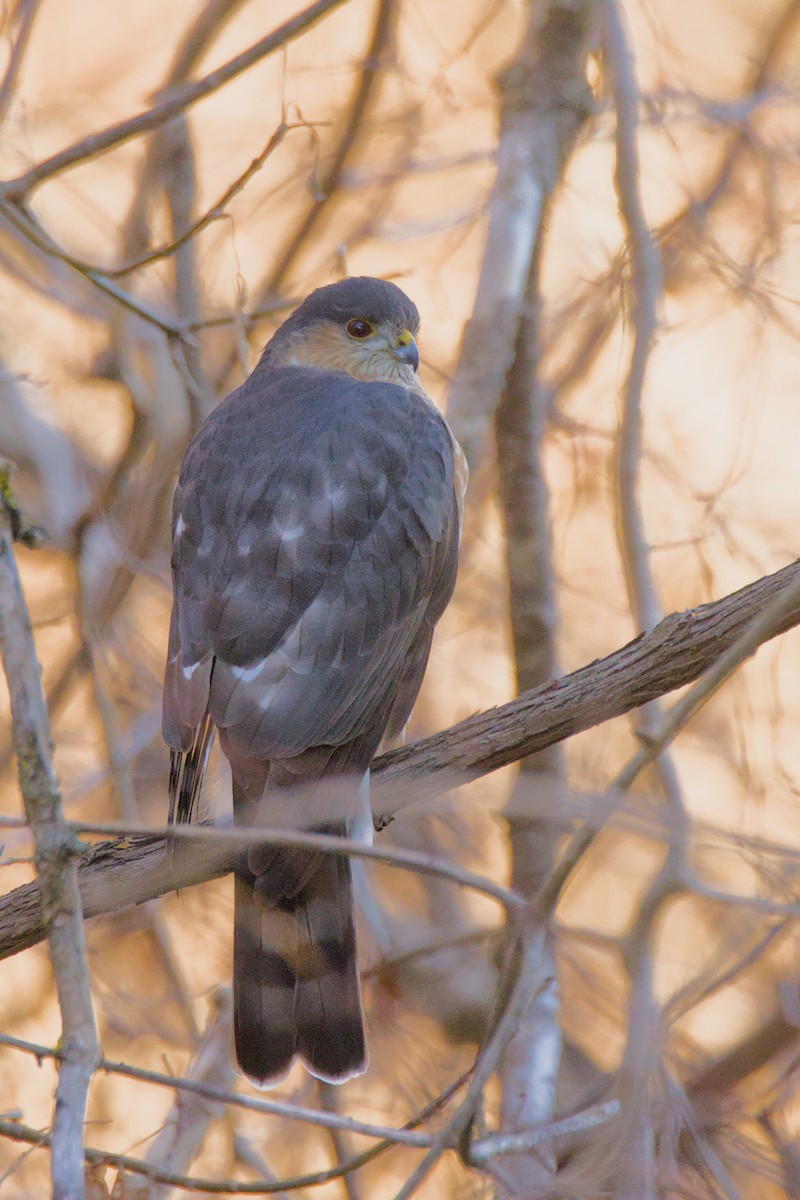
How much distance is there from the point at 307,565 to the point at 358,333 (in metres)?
1.21

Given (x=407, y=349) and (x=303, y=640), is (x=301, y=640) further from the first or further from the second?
(x=407, y=349)

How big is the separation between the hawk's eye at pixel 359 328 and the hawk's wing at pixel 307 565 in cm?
46

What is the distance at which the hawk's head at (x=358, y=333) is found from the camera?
170 inches

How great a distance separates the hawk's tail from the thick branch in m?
0.33

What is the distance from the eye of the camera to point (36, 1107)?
4.89m

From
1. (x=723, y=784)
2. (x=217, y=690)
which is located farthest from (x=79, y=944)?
(x=723, y=784)

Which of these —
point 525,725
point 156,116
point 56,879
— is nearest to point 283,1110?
point 56,879

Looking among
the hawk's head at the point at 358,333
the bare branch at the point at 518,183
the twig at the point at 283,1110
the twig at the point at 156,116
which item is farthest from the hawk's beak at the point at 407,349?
the twig at the point at 283,1110

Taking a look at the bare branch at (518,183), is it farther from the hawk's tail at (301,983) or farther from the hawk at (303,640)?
the hawk's tail at (301,983)

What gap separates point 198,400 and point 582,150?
1.76 meters

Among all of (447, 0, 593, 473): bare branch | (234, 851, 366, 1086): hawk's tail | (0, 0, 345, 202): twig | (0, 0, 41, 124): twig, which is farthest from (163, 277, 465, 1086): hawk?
(0, 0, 41, 124): twig

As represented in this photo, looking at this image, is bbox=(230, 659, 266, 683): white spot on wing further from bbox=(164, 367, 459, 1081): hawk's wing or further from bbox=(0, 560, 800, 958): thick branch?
bbox=(0, 560, 800, 958): thick branch

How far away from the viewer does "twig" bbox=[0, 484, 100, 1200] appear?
1.74 meters

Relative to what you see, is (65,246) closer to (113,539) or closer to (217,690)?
(113,539)
